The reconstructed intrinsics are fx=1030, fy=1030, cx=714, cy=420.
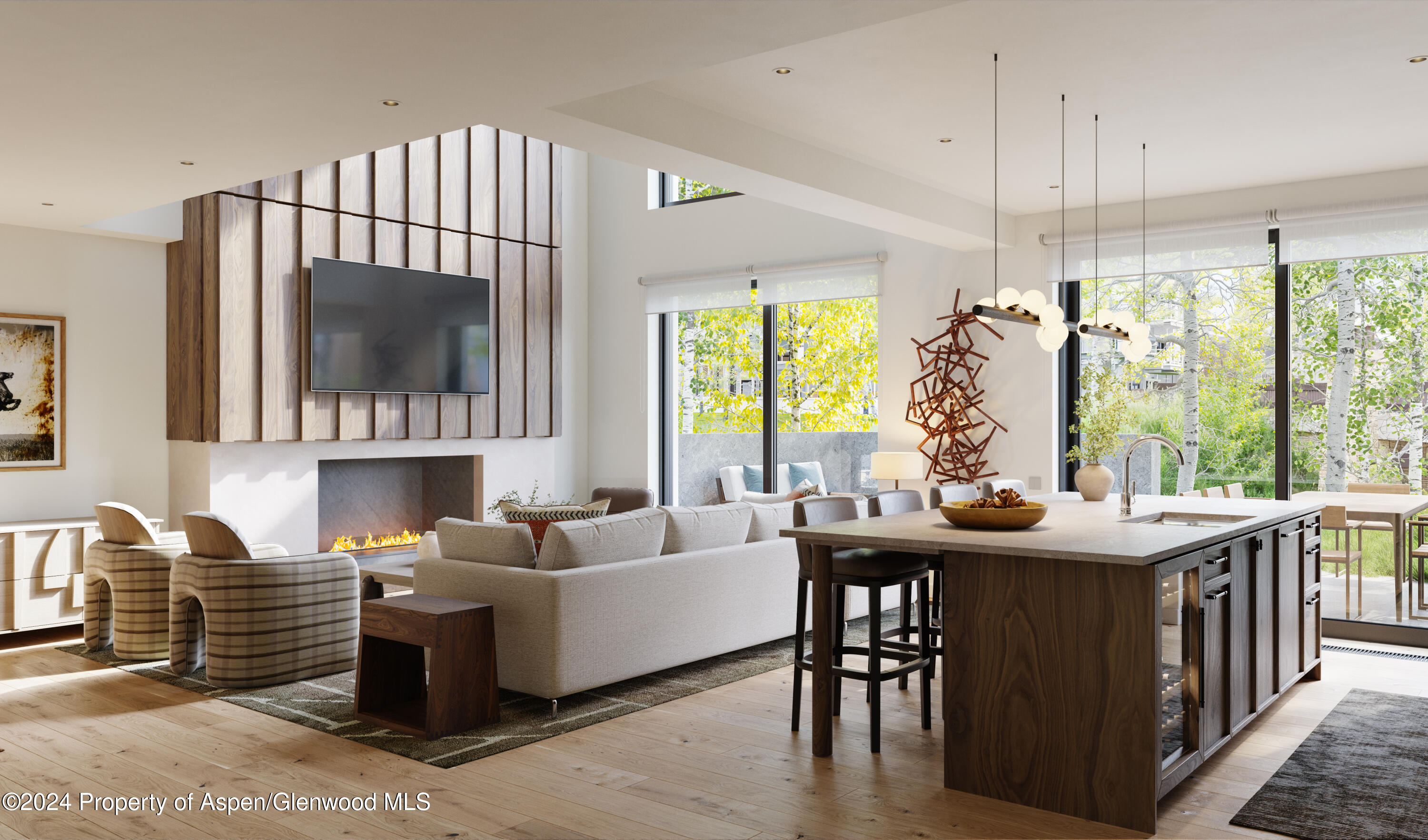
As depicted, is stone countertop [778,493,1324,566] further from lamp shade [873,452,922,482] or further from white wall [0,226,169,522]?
white wall [0,226,169,522]

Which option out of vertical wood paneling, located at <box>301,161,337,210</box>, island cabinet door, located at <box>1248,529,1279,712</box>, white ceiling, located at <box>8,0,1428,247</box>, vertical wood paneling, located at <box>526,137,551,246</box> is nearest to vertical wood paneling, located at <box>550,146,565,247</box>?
vertical wood paneling, located at <box>526,137,551,246</box>

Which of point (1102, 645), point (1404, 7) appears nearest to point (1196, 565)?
point (1102, 645)

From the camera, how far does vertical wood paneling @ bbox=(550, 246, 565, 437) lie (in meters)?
9.09

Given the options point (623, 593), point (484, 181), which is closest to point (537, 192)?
point (484, 181)

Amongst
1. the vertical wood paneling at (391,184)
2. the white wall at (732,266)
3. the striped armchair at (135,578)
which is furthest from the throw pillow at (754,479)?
the striped armchair at (135,578)

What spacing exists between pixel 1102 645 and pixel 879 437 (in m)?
4.89

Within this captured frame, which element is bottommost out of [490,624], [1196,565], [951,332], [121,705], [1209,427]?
[121,705]

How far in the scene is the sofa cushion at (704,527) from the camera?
4949 mm

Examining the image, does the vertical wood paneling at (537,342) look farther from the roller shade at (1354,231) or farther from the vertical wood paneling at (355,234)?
the roller shade at (1354,231)

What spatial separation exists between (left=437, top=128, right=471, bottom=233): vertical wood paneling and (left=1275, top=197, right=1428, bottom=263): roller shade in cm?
586

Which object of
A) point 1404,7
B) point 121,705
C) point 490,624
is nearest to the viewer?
point 1404,7

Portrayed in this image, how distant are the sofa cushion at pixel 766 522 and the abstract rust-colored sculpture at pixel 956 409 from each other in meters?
2.31

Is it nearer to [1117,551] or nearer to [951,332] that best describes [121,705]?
[1117,551]

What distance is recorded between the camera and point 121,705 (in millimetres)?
4480
